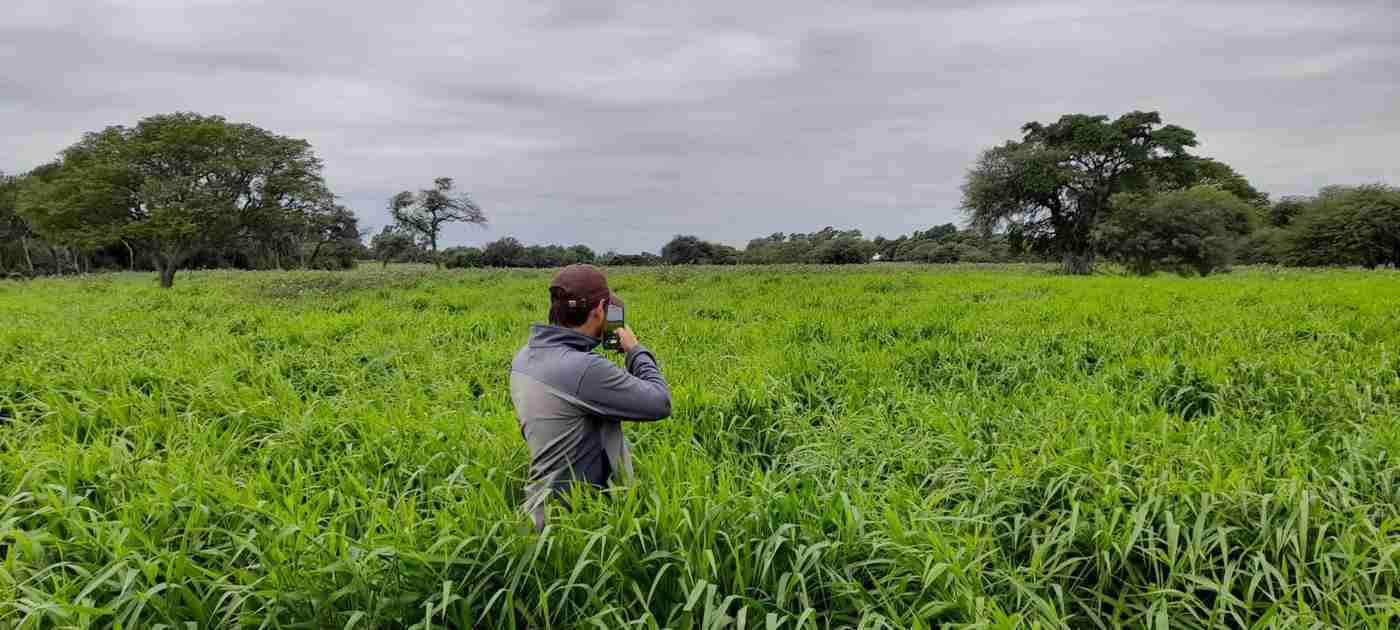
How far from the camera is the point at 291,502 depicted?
2.68m

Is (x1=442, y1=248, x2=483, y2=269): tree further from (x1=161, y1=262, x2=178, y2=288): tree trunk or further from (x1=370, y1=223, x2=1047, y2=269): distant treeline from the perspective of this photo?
(x1=161, y1=262, x2=178, y2=288): tree trunk

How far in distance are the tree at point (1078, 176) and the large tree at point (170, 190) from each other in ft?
117

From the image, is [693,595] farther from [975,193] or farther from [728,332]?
[975,193]

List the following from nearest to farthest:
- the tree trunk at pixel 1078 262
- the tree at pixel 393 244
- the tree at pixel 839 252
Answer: the tree trunk at pixel 1078 262 < the tree at pixel 393 244 < the tree at pixel 839 252

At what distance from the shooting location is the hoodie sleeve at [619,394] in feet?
8.89

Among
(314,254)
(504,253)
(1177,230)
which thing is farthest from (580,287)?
→ (314,254)

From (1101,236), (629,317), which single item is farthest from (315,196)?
(1101,236)

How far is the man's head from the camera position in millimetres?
2812

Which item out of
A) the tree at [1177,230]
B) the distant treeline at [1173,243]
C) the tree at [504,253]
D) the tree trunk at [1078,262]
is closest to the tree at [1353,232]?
the distant treeline at [1173,243]

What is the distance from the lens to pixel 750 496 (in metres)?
3.19

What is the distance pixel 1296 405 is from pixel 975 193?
34.4m

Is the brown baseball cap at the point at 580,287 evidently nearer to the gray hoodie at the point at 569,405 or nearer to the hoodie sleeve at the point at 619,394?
the gray hoodie at the point at 569,405

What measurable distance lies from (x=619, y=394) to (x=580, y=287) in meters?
0.50

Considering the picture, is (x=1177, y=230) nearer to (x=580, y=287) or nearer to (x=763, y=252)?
(x=580, y=287)
